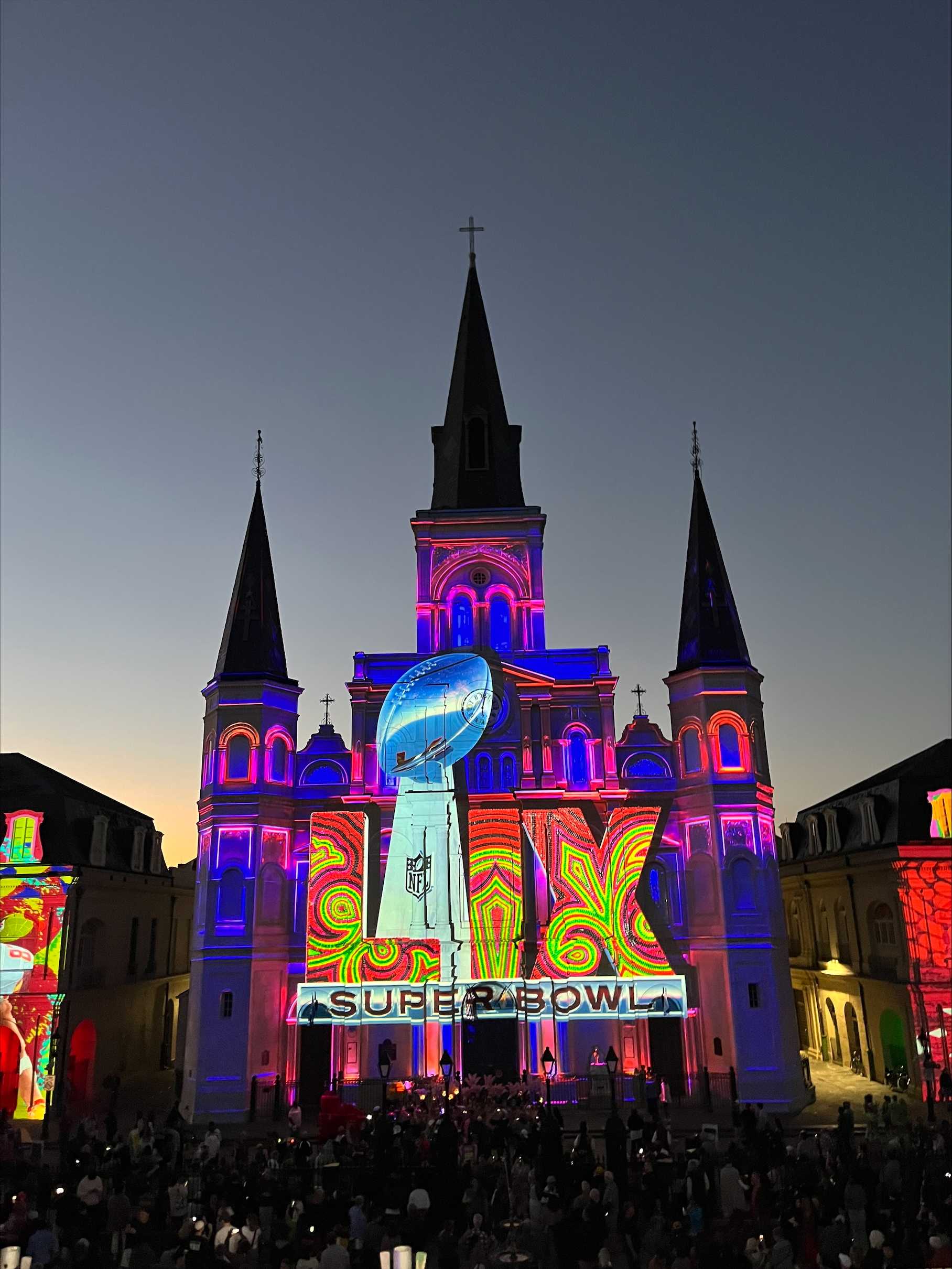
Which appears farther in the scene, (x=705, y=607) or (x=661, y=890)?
(x=705, y=607)

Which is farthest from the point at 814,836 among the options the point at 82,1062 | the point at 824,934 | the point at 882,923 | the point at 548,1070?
the point at 82,1062

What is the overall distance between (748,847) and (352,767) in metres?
13.6

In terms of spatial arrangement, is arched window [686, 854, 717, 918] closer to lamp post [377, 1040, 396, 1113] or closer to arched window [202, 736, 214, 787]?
lamp post [377, 1040, 396, 1113]

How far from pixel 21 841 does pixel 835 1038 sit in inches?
1239

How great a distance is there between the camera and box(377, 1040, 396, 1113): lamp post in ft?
82.3

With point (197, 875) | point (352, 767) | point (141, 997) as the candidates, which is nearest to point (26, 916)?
point (197, 875)

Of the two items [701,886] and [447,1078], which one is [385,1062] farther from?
[701,886]

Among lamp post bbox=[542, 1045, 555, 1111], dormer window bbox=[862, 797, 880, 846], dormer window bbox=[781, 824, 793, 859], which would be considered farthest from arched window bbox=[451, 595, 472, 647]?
dormer window bbox=[781, 824, 793, 859]

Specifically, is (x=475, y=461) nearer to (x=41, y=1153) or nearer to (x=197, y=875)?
(x=197, y=875)

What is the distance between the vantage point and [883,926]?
109 feet

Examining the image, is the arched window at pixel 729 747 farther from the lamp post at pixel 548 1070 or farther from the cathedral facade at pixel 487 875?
the lamp post at pixel 548 1070

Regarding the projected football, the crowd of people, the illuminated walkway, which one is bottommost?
the illuminated walkway

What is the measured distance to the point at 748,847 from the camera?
31.2m

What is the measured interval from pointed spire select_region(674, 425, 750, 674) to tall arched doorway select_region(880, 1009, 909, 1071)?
12945 millimetres
